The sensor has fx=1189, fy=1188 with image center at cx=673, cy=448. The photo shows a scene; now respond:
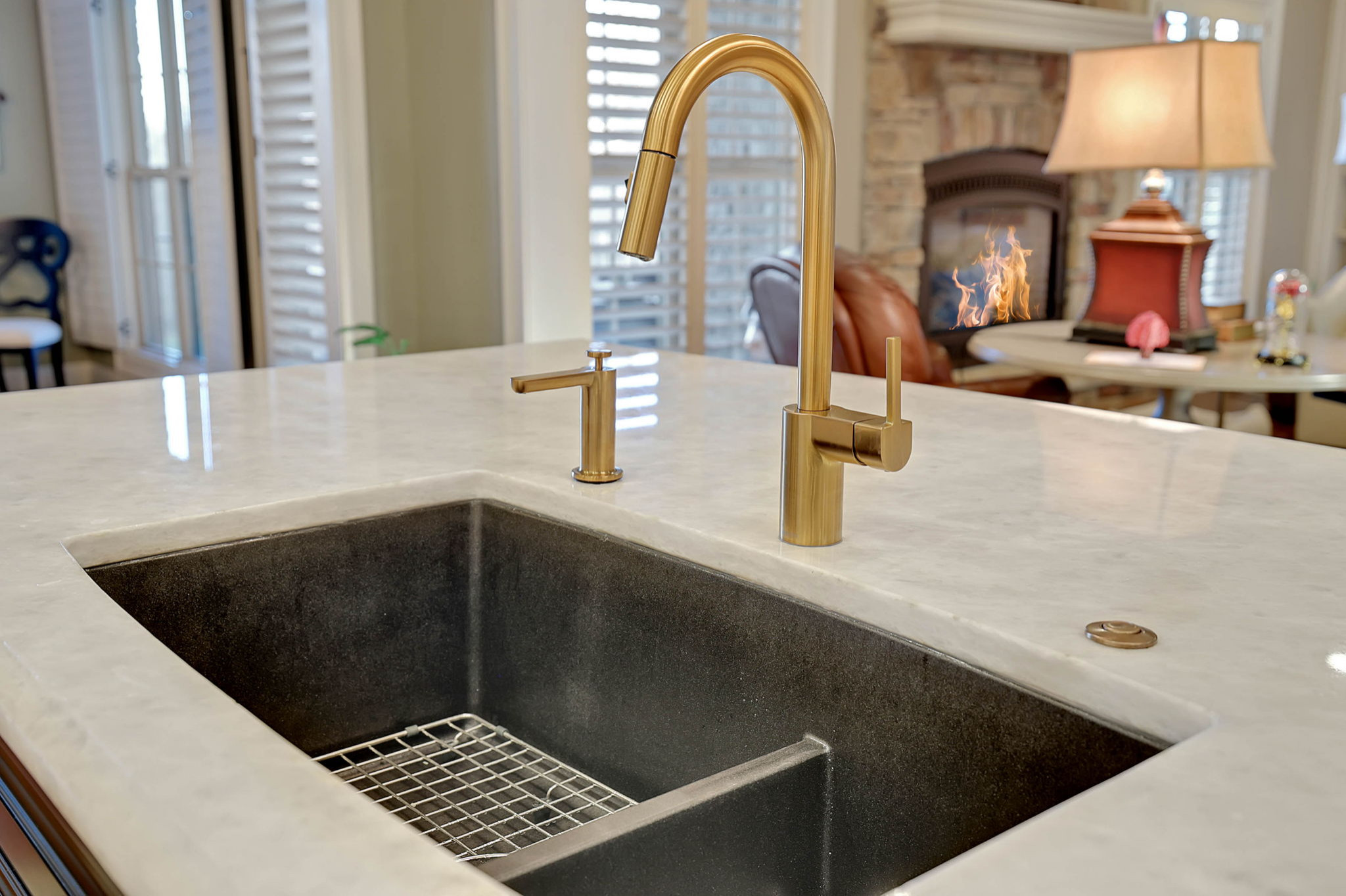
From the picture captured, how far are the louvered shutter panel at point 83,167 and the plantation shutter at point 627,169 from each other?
2875 mm

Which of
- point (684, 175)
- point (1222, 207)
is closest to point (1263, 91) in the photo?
point (1222, 207)

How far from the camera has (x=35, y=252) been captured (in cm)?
585

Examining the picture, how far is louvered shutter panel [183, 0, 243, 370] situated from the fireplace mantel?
2668 mm

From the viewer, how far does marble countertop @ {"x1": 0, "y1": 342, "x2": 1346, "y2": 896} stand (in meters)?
0.47

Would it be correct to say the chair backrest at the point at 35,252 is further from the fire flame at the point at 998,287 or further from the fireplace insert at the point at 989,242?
the fire flame at the point at 998,287

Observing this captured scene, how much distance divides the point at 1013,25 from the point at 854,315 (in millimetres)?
2404

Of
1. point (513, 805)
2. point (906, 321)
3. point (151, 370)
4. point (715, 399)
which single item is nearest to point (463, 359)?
point (715, 399)

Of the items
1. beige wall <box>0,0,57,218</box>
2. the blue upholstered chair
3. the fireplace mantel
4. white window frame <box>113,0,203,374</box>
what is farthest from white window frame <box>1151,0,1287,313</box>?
beige wall <box>0,0,57,218</box>

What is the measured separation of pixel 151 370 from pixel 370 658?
513cm

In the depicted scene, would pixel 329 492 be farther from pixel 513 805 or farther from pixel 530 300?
pixel 530 300

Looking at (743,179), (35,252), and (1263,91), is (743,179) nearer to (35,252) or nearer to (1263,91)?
(35,252)

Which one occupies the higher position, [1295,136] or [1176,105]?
[1295,136]

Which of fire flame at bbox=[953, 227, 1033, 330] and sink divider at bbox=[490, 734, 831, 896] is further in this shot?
fire flame at bbox=[953, 227, 1033, 330]

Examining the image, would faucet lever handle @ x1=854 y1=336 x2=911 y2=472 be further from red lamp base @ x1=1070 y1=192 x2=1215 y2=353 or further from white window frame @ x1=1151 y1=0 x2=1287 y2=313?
white window frame @ x1=1151 y1=0 x2=1287 y2=313
